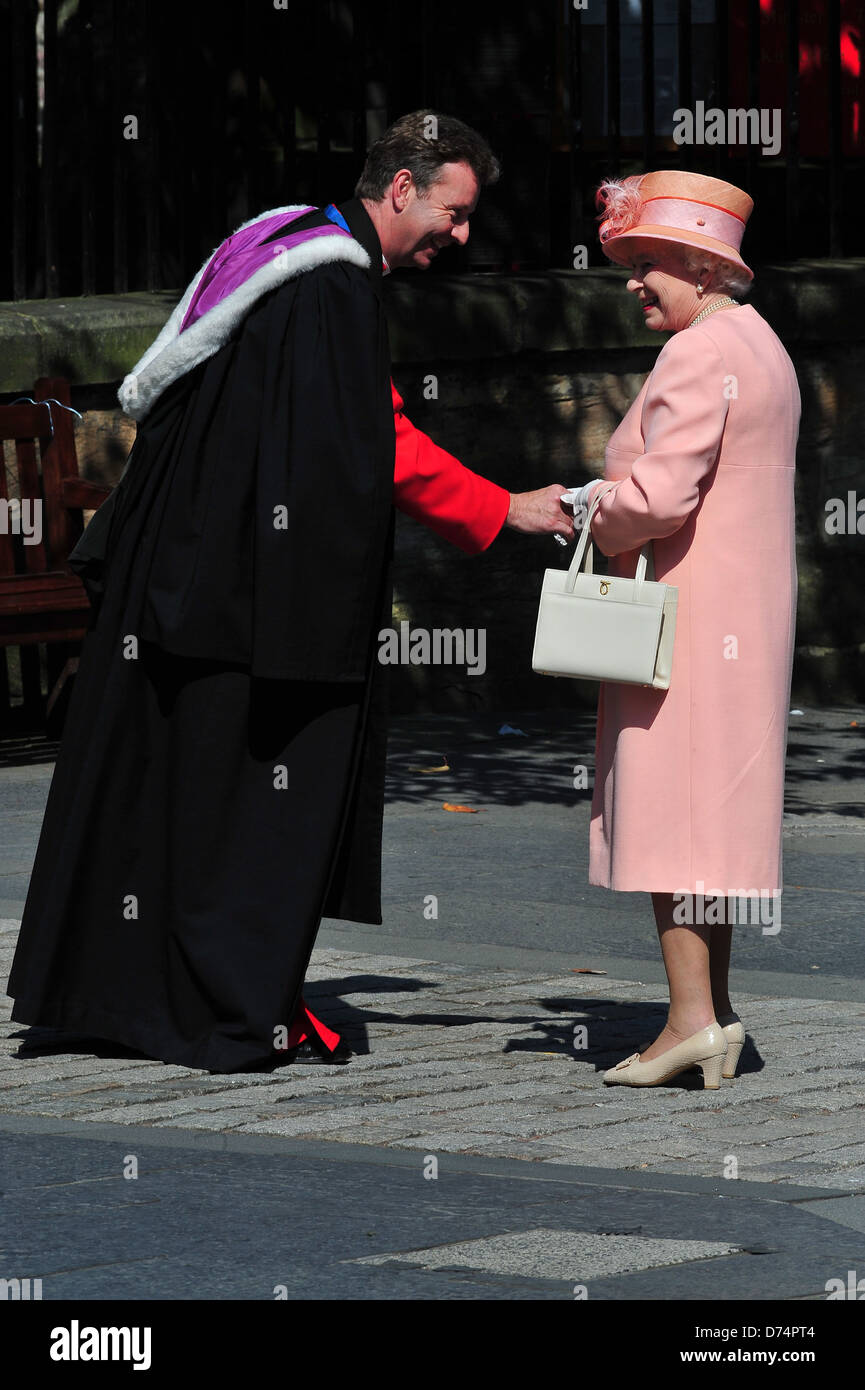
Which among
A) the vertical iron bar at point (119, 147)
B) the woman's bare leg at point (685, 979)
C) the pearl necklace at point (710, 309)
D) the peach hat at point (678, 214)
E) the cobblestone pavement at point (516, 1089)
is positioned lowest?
the cobblestone pavement at point (516, 1089)

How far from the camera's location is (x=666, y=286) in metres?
5.42

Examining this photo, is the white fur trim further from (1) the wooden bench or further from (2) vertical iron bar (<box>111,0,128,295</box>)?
(2) vertical iron bar (<box>111,0,128,295</box>)

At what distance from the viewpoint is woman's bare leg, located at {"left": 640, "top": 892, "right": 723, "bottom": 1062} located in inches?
214

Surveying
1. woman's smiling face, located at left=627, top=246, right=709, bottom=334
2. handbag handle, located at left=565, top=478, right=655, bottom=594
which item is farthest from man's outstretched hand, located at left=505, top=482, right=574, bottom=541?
woman's smiling face, located at left=627, top=246, right=709, bottom=334

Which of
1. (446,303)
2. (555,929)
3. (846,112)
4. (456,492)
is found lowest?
(555,929)

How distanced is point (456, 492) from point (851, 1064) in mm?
1563

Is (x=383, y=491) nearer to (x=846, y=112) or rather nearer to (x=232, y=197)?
(x=232, y=197)

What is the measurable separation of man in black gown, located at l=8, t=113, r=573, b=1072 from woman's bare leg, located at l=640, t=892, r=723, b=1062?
0.69m

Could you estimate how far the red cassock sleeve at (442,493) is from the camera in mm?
5609

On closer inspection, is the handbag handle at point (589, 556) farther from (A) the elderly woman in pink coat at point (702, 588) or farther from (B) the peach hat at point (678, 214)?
(B) the peach hat at point (678, 214)

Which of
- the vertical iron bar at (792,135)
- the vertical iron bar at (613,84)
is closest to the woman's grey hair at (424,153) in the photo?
the vertical iron bar at (613,84)

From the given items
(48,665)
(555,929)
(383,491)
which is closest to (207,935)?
(383,491)

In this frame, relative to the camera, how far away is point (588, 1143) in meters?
4.93
